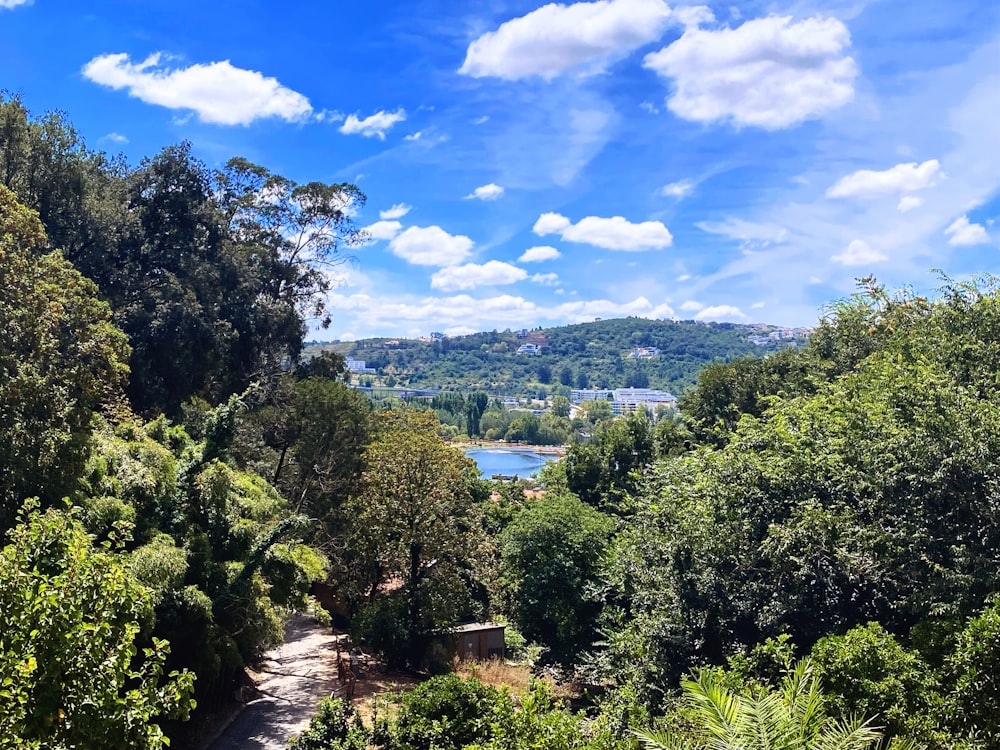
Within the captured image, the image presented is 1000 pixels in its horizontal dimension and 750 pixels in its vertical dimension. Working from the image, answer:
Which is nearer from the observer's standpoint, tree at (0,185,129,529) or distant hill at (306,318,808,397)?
tree at (0,185,129,529)

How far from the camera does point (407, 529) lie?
16.3 meters

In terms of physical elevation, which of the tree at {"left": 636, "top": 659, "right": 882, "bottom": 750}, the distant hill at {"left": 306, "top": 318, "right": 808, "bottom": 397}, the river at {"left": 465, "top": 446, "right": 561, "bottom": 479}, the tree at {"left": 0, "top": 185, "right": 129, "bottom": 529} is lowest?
the river at {"left": 465, "top": 446, "right": 561, "bottom": 479}

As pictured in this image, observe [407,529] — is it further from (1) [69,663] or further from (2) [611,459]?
(1) [69,663]

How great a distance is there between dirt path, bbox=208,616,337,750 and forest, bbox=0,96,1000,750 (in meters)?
0.86

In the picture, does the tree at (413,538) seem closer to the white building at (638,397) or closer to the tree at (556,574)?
the tree at (556,574)

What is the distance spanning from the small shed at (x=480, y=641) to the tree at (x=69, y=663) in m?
13.3

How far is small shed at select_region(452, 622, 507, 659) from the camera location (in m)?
17.6

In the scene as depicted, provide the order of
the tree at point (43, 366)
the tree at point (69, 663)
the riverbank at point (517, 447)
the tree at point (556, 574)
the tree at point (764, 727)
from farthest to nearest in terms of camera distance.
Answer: the riverbank at point (517, 447) → the tree at point (556, 574) → the tree at point (43, 366) → the tree at point (764, 727) → the tree at point (69, 663)

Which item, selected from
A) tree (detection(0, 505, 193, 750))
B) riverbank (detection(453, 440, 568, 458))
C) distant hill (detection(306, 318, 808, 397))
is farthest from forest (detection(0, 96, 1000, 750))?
distant hill (detection(306, 318, 808, 397))

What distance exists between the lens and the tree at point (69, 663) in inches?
153

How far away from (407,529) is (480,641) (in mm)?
4227

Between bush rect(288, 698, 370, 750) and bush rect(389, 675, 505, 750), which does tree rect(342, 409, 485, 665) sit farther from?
bush rect(288, 698, 370, 750)

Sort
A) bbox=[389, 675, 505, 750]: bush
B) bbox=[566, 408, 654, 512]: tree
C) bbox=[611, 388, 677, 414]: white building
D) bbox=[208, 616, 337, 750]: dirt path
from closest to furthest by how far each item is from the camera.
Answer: bbox=[389, 675, 505, 750]: bush
bbox=[208, 616, 337, 750]: dirt path
bbox=[566, 408, 654, 512]: tree
bbox=[611, 388, 677, 414]: white building

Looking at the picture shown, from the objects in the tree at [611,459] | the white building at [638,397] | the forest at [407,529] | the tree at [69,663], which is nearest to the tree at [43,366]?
the forest at [407,529]
